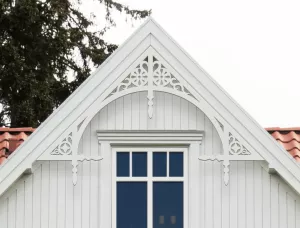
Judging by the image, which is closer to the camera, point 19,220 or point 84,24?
point 19,220

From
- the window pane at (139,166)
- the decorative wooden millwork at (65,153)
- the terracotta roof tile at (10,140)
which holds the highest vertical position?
the terracotta roof tile at (10,140)

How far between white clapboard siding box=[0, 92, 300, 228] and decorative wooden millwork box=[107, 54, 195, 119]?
0.91ft

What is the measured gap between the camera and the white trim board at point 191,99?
17.7 meters

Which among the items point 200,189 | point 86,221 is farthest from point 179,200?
point 86,221

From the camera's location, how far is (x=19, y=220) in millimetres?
18203

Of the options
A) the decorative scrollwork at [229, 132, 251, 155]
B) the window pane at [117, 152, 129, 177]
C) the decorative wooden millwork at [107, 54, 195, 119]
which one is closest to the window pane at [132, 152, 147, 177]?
the window pane at [117, 152, 129, 177]

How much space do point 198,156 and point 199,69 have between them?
1411mm

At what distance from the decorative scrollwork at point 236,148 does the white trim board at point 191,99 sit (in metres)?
0.06

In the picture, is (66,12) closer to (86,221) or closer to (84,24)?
(84,24)

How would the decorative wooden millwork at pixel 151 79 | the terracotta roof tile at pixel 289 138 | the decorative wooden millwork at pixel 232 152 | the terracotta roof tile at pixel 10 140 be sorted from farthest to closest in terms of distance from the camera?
the terracotta roof tile at pixel 10 140, the terracotta roof tile at pixel 289 138, the decorative wooden millwork at pixel 151 79, the decorative wooden millwork at pixel 232 152

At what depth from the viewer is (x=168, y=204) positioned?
1823 centimetres

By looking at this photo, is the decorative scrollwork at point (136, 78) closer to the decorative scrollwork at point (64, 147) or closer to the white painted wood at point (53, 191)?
the decorative scrollwork at point (64, 147)

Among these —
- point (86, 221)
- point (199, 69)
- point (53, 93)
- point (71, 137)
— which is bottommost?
point (86, 221)

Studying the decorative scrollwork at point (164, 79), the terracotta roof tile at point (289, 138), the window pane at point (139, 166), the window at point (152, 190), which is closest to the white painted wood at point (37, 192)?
A: the window at point (152, 190)
